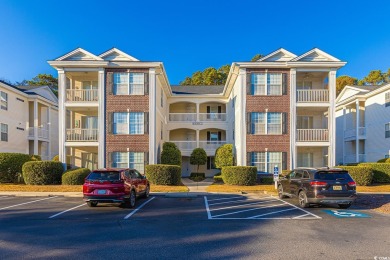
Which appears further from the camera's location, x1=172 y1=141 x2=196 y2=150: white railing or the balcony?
x1=172 y1=141 x2=196 y2=150: white railing

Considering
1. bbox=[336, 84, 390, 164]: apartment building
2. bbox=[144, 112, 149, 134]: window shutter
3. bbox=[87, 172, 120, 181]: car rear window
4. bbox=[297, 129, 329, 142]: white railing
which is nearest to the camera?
bbox=[87, 172, 120, 181]: car rear window

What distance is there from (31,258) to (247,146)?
60.8ft

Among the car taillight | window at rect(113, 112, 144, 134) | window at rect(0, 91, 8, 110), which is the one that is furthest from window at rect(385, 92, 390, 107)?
window at rect(0, 91, 8, 110)

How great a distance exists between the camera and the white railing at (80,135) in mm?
A: 23500

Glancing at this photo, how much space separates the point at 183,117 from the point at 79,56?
12.1m

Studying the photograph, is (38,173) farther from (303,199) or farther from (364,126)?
(364,126)

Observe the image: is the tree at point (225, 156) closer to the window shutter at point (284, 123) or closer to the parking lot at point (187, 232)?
the window shutter at point (284, 123)

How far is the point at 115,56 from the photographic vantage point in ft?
78.6

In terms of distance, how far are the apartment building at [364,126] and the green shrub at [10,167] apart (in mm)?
28546

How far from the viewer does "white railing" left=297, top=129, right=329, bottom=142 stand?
23.6 m

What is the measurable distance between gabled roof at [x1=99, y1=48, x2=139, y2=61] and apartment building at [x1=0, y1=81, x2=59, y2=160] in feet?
33.9

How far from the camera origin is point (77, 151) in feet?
84.6

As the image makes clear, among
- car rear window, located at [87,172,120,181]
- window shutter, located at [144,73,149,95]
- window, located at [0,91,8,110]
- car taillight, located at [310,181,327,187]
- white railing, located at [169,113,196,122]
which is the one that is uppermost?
window shutter, located at [144,73,149,95]

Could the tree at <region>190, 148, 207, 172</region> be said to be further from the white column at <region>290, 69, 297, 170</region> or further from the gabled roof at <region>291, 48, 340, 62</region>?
the gabled roof at <region>291, 48, 340, 62</region>
